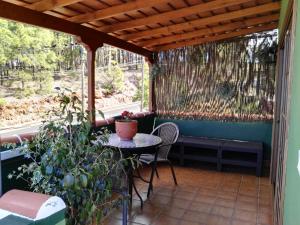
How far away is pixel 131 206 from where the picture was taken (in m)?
3.09

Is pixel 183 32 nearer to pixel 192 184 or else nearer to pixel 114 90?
pixel 192 184

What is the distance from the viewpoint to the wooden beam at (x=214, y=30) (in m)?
3.98

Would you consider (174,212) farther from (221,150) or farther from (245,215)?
(221,150)

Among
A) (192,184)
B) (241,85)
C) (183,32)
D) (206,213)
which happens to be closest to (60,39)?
(183,32)

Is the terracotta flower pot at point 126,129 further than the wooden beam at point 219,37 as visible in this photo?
No

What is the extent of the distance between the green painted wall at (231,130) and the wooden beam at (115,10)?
9.04ft

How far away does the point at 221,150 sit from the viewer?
14.5 ft

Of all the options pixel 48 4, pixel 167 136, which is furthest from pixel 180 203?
pixel 48 4

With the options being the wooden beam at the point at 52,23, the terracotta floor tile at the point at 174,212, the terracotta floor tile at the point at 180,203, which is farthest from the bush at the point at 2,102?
the terracotta floor tile at the point at 174,212

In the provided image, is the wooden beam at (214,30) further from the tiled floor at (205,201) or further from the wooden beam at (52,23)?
the tiled floor at (205,201)

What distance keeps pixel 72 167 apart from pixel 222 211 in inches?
78.0

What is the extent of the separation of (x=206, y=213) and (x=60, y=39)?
8226 mm

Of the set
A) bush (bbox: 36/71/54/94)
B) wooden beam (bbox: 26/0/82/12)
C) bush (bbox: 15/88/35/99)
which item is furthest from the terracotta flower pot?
bush (bbox: 36/71/54/94)

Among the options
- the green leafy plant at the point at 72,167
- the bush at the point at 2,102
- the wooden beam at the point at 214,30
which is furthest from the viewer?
the bush at the point at 2,102
